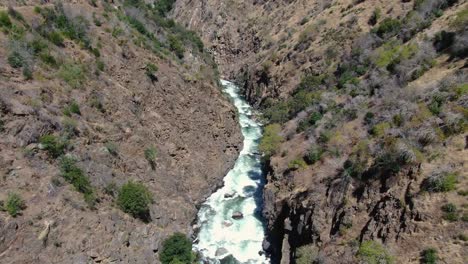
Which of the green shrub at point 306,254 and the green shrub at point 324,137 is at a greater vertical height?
the green shrub at point 324,137

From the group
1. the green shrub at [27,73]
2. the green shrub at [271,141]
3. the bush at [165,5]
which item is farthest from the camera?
the bush at [165,5]

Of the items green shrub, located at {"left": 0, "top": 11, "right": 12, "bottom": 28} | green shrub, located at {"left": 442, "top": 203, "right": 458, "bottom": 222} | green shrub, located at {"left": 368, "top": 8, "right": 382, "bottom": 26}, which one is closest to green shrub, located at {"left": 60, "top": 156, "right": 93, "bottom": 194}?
green shrub, located at {"left": 0, "top": 11, "right": 12, "bottom": 28}

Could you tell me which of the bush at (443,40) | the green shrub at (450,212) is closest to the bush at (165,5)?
the bush at (443,40)

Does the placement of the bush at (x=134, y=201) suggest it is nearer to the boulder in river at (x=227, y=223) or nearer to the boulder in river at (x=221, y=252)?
the boulder in river at (x=221, y=252)

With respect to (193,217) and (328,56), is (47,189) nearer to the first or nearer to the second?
(193,217)

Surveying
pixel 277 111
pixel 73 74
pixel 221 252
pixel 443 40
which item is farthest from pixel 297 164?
pixel 73 74

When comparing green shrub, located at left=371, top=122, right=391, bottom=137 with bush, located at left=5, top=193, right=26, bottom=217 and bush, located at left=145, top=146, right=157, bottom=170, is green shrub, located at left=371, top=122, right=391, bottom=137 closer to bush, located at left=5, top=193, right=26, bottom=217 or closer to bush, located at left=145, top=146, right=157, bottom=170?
bush, located at left=145, top=146, right=157, bottom=170
